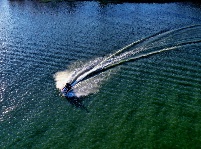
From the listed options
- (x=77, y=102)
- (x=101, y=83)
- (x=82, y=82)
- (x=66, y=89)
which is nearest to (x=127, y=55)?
(x=101, y=83)

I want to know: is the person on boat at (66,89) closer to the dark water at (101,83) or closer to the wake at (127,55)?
the wake at (127,55)

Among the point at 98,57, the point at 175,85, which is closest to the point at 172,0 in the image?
the point at 98,57

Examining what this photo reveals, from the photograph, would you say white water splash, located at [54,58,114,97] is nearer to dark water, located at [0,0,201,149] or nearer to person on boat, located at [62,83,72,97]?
dark water, located at [0,0,201,149]

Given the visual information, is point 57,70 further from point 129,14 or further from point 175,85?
point 129,14

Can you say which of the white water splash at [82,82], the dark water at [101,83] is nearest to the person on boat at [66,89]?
the white water splash at [82,82]

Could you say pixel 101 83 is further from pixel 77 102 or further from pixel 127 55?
pixel 127 55

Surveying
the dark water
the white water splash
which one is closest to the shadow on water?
the dark water
